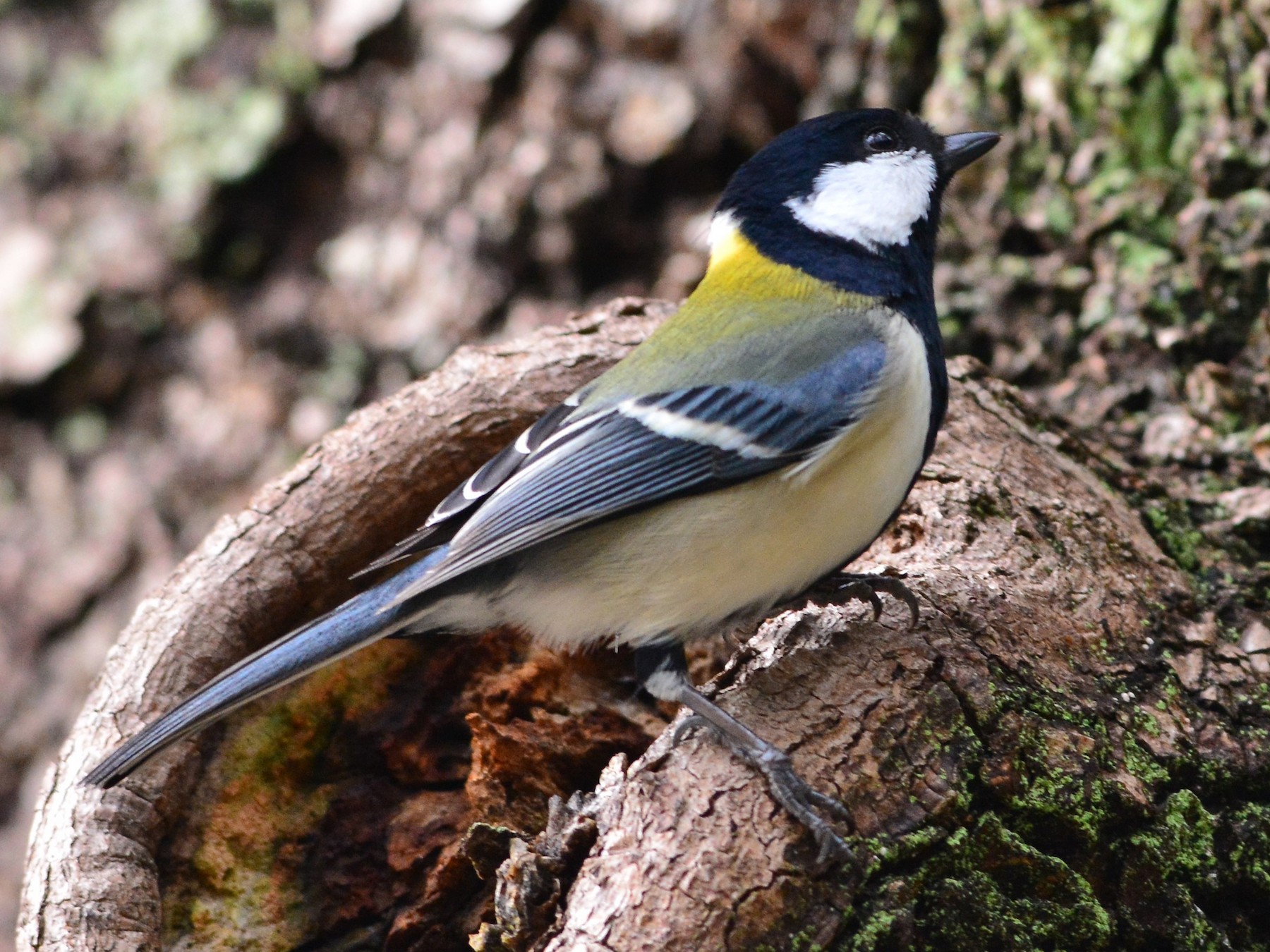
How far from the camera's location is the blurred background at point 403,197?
3266 millimetres

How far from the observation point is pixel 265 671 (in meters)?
2.09

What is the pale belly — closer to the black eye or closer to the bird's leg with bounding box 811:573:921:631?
the bird's leg with bounding box 811:573:921:631

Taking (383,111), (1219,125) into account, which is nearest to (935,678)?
(1219,125)

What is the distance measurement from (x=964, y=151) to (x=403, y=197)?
2125 mm

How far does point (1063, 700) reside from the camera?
204cm

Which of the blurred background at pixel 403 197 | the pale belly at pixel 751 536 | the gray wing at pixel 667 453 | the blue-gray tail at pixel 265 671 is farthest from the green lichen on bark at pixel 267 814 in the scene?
the blurred background at pixel 403 197

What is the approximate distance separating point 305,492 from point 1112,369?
1.98 m

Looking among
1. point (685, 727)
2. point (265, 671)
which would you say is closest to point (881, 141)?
point (685, 727)

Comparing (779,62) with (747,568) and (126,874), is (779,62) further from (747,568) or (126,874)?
(126,874)

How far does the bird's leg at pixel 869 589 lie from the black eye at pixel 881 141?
3.13 feet

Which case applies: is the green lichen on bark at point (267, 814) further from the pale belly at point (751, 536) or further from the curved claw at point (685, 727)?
the curved claw at point (685, 727)

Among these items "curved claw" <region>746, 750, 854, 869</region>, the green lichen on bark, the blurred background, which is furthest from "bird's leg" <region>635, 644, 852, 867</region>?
the blurred background

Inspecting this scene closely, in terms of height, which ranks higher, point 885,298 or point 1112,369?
point 885,298

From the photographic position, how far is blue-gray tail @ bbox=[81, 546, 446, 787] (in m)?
2.08
